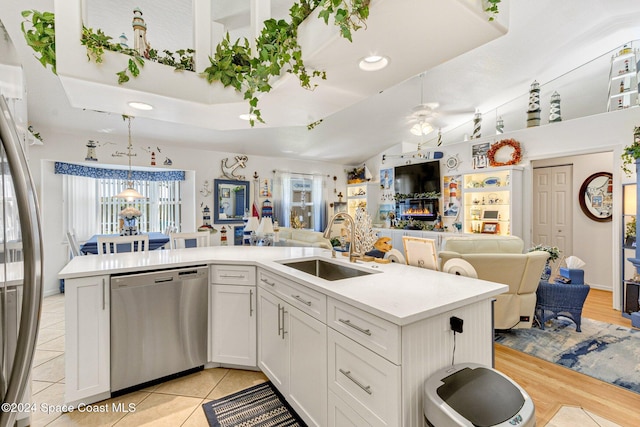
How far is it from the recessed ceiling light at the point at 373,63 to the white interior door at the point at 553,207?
5435 mm

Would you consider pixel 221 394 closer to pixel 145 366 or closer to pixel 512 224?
pixel 145 366

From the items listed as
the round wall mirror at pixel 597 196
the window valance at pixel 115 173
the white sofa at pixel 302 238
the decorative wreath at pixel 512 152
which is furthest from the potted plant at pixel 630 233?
the window valance at pixel 115 173

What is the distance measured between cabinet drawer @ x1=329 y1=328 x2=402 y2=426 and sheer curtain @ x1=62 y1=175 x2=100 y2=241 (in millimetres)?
5321

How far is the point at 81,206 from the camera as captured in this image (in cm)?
506

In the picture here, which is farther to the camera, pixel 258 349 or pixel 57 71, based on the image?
pixel 258 349

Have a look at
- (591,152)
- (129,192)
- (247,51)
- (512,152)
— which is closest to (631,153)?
(591,152)

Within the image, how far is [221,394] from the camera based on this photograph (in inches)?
84.3

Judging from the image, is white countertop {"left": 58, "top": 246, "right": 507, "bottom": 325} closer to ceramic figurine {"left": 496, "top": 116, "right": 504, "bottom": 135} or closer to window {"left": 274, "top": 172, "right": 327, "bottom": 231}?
window {"left": 274, "top": 172, "right": 327, "bottom": 231}

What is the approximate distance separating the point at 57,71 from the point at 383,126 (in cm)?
508

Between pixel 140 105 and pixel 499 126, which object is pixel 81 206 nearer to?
pixel 140 105

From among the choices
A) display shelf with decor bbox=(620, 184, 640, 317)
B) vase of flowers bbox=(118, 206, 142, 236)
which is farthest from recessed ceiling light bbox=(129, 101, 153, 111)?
display shelf with decor bbox=(620, 184, 640, 317)

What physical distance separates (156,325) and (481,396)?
86.5 inches

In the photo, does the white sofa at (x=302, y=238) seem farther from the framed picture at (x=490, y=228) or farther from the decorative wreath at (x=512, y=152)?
the decorative wreath at (x=512, y=152)

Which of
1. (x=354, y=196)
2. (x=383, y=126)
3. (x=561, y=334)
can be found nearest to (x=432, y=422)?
(x=561, y=334)
